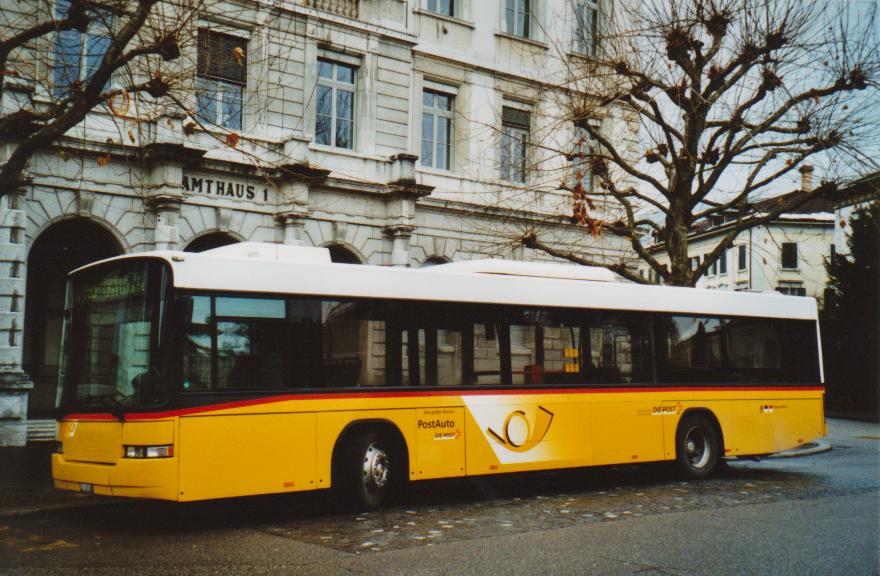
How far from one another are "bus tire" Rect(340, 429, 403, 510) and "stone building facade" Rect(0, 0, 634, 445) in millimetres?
7679

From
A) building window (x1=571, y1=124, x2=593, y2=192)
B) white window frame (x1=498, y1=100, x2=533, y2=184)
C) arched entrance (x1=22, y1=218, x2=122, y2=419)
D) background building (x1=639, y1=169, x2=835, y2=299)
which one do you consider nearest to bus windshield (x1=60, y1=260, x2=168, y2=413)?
building window (x1=571, y1=124, x2=593, y2=192)

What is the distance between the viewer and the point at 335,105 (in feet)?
76.1

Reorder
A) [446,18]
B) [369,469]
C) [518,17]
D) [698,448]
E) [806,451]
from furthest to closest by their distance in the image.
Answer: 1. [518,17]
2. [446,18]
3. [806,451]
4. [698,448]
5. [369,469]

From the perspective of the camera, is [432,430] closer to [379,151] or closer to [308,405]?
[308,405]

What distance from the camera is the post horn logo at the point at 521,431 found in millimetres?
11797

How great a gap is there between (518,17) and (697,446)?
16.4 metres

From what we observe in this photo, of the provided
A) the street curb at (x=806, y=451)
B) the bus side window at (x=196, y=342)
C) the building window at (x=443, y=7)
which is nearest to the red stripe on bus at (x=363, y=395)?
the bus side window at (x=196, y=342)

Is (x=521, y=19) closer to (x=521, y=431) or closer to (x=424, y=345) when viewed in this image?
(x=521, y=431)

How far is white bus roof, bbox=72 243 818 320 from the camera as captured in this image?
964cm

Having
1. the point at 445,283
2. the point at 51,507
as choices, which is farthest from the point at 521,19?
the point at 51,507

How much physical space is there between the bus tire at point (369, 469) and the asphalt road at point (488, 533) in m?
0.21

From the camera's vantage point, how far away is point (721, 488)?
1312 cm

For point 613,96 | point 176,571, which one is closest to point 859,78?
point 613,96

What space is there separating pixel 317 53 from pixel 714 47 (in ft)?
31.5
